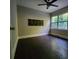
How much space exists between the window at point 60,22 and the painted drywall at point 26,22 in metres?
0.74

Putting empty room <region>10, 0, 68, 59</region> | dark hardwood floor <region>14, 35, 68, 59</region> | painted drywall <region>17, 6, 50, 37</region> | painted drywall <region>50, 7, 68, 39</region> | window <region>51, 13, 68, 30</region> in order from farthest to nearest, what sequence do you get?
window <region>51, 13, 68, 30</region>
painted drywall <region>50, 7, 68, 39</region>
painted drywall <region>17, 6, 50, 37</region>
empty room <region>10, 0, 68, 59</region>
dark hardwood floor <region>14, 35, 68, 59</region>

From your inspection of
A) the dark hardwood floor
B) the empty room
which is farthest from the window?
the dark hardwood floor

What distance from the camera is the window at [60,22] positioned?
7031mm

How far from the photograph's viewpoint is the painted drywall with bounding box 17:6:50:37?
6509mm

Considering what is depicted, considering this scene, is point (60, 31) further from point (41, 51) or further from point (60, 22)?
point (41, 51)

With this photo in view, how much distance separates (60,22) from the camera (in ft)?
25.8

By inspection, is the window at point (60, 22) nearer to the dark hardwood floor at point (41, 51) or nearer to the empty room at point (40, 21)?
the empty room at point (40, 21)

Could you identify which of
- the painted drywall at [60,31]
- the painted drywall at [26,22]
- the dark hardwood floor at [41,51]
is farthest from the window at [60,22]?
the dark hardwood floor at [41,51]

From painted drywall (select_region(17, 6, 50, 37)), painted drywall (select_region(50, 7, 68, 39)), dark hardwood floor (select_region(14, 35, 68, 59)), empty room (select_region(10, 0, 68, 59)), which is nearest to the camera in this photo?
dark hardwood floor (select_region(14, 35, 68, 59))

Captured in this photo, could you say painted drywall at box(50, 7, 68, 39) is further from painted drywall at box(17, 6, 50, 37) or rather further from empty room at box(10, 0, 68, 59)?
painted drywall at box(17, 6, 50, 37)

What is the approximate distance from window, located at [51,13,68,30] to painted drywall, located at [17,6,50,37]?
2.43 feet

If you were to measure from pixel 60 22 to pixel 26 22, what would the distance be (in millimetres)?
3315
